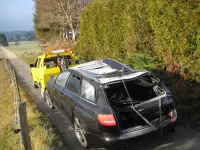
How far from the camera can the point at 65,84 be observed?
684cm

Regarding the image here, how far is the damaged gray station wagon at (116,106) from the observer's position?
4.89m

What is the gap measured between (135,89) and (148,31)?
16.6 ft

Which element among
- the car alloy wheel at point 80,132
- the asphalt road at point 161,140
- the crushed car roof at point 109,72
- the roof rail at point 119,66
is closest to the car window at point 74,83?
the crushed car roof at point 109,72

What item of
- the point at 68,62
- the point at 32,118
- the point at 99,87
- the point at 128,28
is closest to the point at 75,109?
the point at 99,87

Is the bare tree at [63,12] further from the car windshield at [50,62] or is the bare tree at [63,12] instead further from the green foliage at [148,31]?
the car windshield at [50,62]

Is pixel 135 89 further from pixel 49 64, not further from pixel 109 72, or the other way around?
pixel 49 64

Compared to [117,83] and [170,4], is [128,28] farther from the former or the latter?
[117,83]

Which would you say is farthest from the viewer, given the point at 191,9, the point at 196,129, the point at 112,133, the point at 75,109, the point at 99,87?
the point at 191,9

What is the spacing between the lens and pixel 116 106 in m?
5.11

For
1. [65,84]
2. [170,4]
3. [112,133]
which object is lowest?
[112,133]

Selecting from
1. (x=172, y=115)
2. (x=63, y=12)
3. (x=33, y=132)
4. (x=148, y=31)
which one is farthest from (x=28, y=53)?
(x=172, y=115)

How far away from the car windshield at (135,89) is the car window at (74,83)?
951 mm

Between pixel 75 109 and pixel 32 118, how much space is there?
8.73ft

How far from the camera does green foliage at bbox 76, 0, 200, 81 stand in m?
7.82
